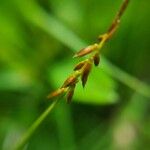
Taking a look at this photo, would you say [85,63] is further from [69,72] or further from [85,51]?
[69,72]

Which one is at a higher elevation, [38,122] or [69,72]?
[38,122]

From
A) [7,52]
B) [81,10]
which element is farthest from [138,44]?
[7,52]

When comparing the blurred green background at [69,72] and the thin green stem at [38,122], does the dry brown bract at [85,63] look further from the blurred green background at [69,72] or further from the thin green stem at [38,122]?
the blurred green background at [69,72]

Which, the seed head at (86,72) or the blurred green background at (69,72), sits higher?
the seed head at (86,72)

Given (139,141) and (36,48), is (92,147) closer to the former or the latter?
(139,141)

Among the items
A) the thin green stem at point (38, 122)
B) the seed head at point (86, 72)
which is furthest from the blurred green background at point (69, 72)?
the seed head at point (86, 72)

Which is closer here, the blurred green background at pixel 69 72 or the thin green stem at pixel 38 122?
the thin green stem at pixel 38 122

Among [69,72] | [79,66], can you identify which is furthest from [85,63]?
[69,72]

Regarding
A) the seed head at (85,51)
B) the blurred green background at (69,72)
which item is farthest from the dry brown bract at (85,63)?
the blurred green background at (69,72)

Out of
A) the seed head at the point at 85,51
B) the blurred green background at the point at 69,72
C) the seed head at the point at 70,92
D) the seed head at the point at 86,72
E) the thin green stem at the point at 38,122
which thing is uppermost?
the seed head at the point at 85,51
